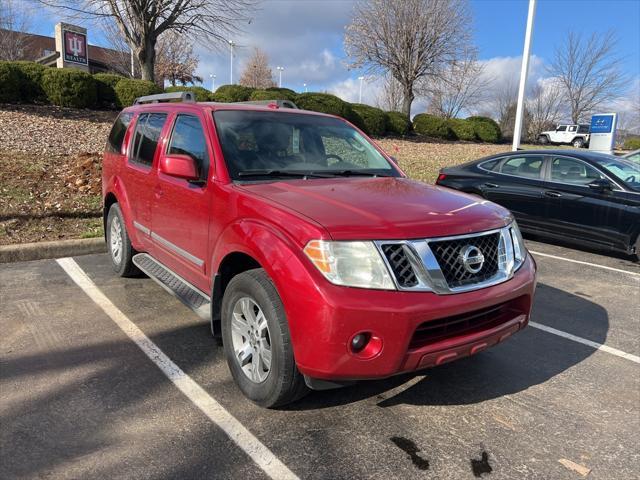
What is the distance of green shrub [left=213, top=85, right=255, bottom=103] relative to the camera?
17.5 m

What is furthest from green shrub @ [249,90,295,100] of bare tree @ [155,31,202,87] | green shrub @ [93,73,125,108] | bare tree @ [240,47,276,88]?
bare tree @ [240,47,276,88]

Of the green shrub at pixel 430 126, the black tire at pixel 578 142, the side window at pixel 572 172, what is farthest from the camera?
the black tire at pixel 578 142

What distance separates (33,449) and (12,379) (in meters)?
0.88

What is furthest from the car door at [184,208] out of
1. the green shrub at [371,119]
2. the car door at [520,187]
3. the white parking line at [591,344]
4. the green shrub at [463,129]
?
the green shrub at [463,129]

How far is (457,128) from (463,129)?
1.06 ft

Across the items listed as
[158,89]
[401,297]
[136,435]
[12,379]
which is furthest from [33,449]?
[158,89]

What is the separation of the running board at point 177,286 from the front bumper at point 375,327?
113 centimetres

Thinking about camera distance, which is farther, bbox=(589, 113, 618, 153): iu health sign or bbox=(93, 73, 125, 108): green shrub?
bbox=(589, 113, 618, 153): iu health sign

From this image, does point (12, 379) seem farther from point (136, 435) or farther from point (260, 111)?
point (260, 111)

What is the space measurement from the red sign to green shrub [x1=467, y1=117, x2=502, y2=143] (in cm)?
1949

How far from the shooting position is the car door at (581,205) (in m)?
6.92

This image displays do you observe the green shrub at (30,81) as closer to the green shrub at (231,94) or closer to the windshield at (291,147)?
the green shrub at (231,94)

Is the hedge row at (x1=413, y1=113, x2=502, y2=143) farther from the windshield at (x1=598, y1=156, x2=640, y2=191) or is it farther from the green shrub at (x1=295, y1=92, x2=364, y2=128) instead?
the windshield at (x1=598, y1=156, x2=640, y2=191)

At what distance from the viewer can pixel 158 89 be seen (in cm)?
1578
